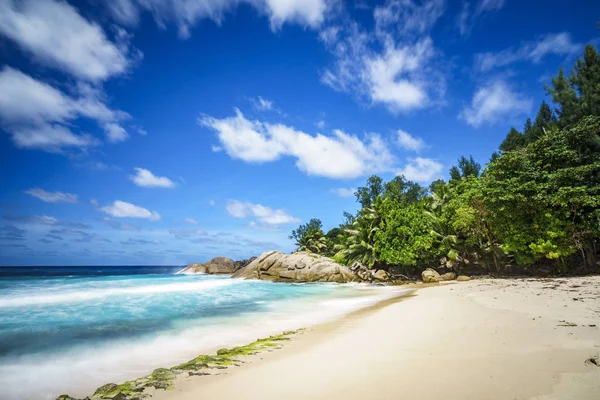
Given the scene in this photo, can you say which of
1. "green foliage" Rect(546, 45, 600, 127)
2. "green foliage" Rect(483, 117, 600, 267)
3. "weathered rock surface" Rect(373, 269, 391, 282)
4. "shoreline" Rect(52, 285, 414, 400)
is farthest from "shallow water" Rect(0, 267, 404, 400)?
"green foliage" Rect(546, 45, 600, 127)

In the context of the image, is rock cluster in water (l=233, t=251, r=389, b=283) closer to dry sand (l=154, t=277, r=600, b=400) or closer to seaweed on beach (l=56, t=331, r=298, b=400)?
dry sand (l=154, t=277, r=600, b=400)

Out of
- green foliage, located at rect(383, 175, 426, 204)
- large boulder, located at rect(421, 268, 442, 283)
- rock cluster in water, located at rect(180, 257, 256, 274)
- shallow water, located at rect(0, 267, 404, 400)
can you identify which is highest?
green foliage, located at rect(383, 175, 426, 204)

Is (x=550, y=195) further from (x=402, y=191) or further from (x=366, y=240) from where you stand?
(x=402, y=191)

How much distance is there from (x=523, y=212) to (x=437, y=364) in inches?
736

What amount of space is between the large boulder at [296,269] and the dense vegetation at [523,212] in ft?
11.8

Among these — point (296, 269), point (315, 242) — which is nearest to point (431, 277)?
point (296, 269)

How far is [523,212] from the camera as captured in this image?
18.4 meters

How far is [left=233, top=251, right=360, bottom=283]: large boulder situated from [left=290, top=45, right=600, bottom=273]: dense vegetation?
3.59 metres

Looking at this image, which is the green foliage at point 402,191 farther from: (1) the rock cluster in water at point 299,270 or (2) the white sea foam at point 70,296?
(2) the white sea foam at point 70,296

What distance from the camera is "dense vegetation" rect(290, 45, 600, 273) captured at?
55.1ft

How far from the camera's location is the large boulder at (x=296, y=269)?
32.9m

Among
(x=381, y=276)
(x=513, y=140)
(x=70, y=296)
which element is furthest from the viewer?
(x=513, y=140)

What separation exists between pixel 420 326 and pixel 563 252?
16.1m

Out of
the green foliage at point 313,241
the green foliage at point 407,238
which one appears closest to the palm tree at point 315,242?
the green foliage at point 313,241
